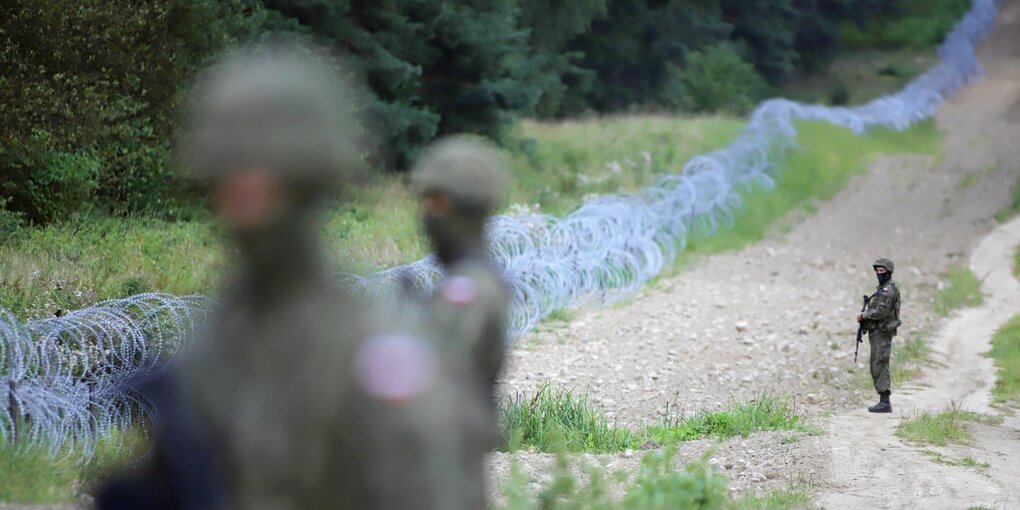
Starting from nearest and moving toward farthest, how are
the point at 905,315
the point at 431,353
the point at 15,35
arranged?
the point at 431,353
the point at 15,35
the point at 905,315

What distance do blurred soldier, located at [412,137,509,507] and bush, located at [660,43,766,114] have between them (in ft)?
125

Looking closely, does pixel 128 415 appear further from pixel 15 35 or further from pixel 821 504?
pixel 15 35

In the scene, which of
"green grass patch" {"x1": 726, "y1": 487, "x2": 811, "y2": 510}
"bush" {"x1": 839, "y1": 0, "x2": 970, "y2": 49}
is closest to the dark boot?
"green grass patch" {"x1": 726, "y1": 487, "x2": 811, "y2": 510}

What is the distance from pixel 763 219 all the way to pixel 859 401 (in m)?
13.1

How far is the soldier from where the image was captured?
35.8ft

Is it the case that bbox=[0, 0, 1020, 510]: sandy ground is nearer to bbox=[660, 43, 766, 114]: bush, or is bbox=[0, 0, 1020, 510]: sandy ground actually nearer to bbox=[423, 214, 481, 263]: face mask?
bbox=[423, 214, 481, 263]: face mask

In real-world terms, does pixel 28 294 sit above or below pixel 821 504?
above

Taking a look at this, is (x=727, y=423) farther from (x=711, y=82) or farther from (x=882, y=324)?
(x=711, y=82)

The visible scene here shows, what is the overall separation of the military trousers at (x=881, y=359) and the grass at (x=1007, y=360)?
1969mm

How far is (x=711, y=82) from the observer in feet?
138

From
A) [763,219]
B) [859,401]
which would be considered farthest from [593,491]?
[763,219]

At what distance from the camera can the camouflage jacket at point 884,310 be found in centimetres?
1088

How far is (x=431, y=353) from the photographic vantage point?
6.95ft

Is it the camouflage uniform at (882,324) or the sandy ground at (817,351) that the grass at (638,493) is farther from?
the camouflage uniform at (882,324)
